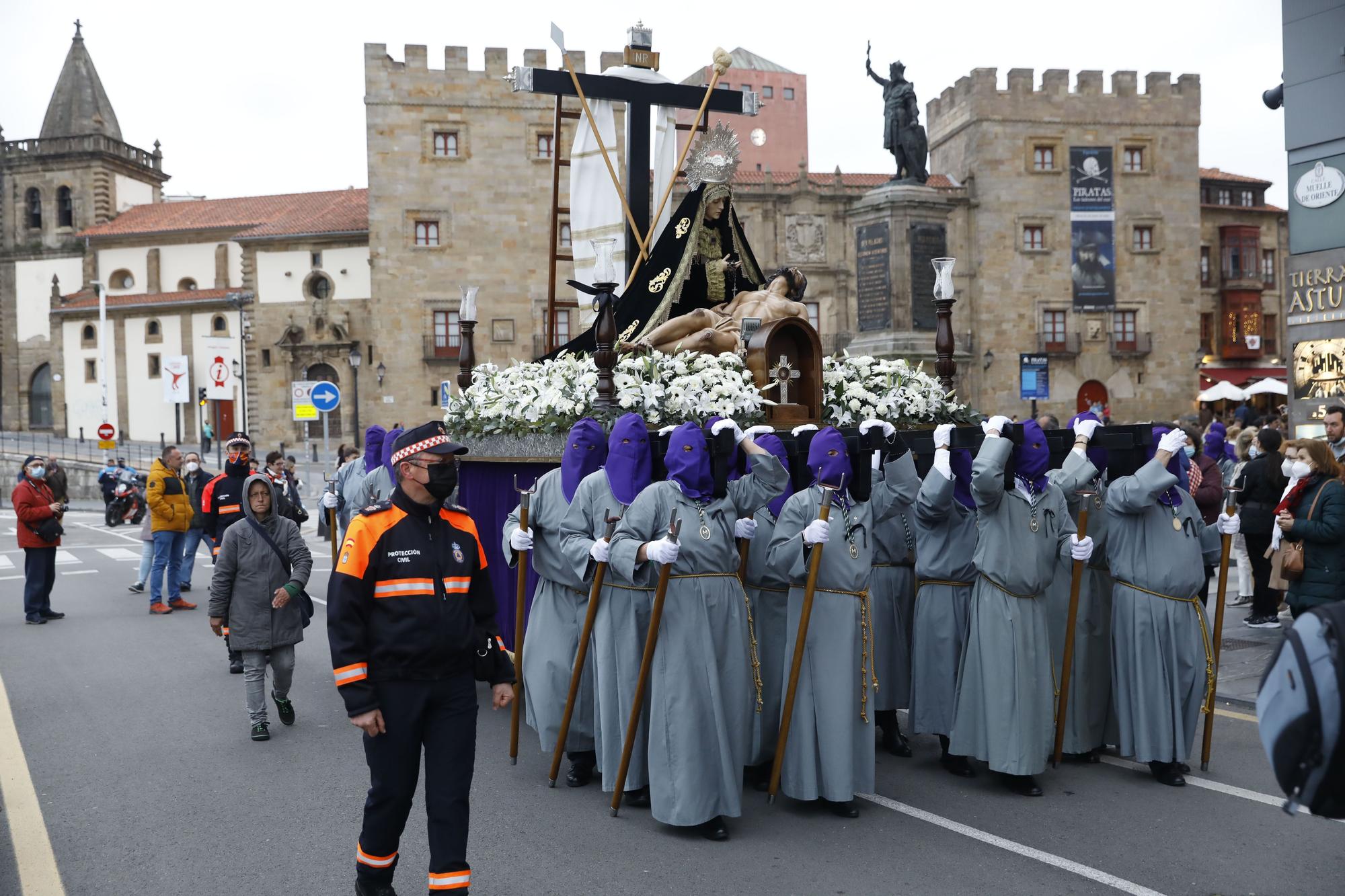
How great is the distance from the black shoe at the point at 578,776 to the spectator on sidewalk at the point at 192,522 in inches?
286

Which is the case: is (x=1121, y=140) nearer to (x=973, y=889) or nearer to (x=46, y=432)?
(x=973, y=889)

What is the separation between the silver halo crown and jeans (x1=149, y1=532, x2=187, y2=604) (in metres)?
7.64

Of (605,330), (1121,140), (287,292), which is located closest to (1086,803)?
(605,330)

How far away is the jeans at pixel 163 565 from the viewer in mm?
12578

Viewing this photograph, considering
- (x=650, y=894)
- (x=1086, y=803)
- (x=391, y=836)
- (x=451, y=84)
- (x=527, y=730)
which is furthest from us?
(x=451, y=84)

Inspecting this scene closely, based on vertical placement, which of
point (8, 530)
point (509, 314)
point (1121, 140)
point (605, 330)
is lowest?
point (8, 530)

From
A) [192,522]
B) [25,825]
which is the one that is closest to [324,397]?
[192,522]

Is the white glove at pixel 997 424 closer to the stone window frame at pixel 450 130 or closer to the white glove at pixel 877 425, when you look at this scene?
the white glove at pixel 877 425

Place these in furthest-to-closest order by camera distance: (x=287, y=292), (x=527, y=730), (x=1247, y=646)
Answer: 1. (x=287, y=292)
2. (x=1247, y=646)
3. (x=527, y=730)

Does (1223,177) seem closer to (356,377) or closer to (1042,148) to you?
(1042,148)

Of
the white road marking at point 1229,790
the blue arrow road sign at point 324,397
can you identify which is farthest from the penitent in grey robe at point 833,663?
the blue arrow road sign at point 324,397

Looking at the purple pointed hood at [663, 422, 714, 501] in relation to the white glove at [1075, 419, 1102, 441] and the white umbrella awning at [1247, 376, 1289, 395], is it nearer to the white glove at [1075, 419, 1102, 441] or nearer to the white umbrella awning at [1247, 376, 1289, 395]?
the white glove at [1075, 419, 1102, 441]

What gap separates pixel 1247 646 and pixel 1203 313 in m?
45.9

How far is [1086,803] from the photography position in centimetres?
564
